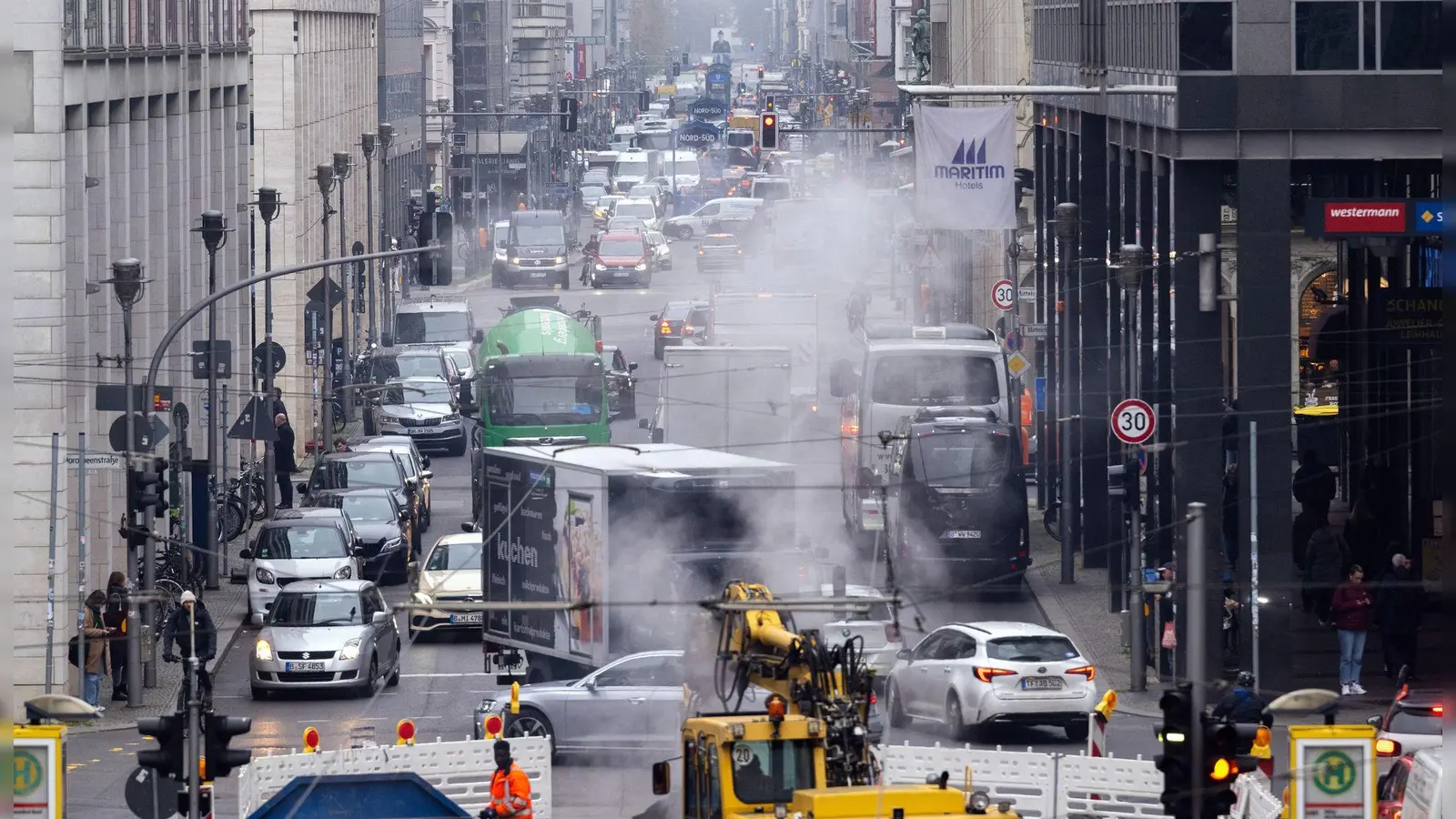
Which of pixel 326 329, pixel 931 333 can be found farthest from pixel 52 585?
pixel 326 329

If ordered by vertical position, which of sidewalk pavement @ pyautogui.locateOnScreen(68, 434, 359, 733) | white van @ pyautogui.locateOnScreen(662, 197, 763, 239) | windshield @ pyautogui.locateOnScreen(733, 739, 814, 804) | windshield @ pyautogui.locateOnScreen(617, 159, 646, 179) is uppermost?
windshield @ pyautogui.locateOnScreen(617, 159, 646, 179)

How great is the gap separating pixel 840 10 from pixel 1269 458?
535ft

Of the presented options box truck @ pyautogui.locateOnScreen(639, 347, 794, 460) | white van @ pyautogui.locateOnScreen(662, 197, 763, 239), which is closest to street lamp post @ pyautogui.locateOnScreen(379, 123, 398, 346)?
white van @ pyautogui.locateOnScreen(662, 197, 763, 239)

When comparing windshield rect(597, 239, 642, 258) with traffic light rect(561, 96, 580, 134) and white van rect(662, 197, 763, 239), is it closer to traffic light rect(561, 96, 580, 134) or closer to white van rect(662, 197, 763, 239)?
traffic light rect(561, 96, 580, 134)

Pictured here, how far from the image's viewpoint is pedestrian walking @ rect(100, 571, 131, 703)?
27875mm

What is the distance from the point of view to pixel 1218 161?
90.1 feet

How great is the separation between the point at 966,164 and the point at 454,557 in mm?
9753

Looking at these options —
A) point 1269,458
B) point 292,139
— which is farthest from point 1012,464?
point 292,139

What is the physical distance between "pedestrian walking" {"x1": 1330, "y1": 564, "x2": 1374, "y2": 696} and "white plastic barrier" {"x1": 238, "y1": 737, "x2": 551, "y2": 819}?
33.1ft

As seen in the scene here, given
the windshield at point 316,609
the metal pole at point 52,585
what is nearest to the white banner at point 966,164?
the windshield at point 316,609

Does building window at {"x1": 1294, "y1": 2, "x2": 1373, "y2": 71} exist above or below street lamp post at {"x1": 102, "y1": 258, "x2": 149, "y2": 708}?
above

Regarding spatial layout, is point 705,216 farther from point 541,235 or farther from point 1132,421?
point 1132,421

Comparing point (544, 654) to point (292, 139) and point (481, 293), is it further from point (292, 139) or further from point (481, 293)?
point (481, 293)

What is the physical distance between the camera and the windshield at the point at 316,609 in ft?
94.0
